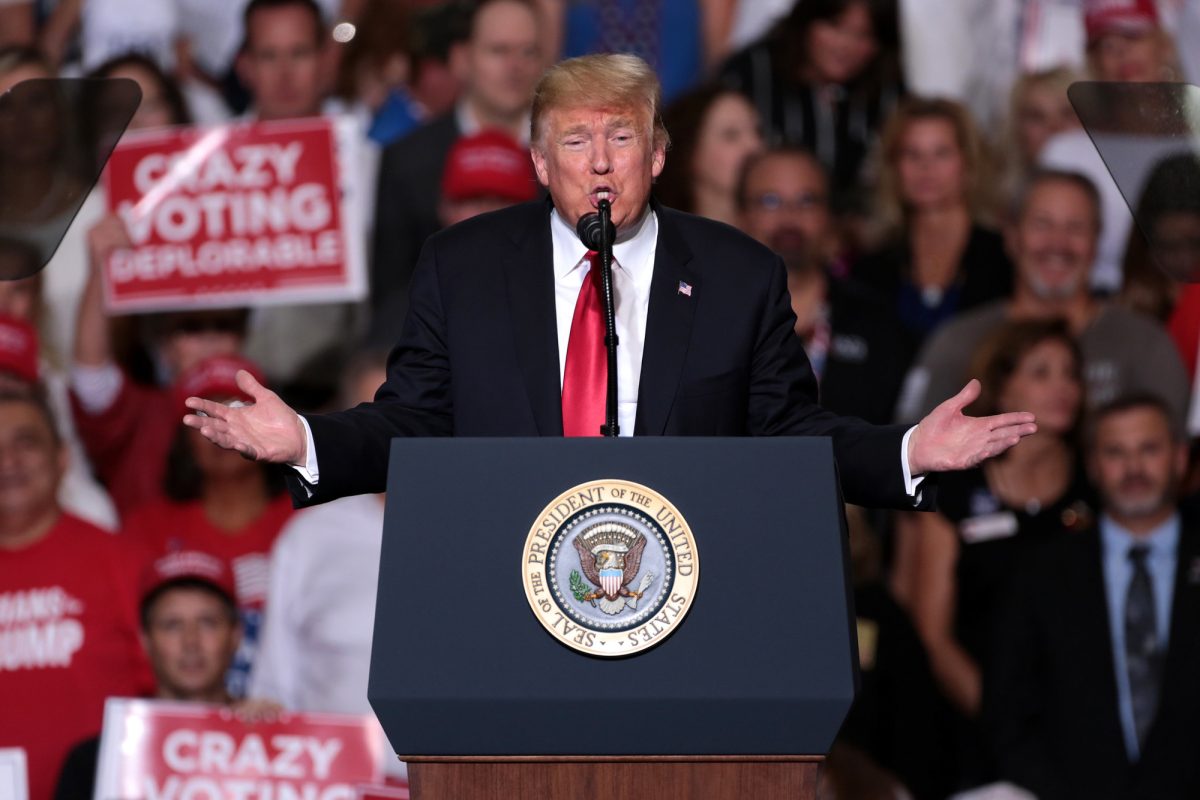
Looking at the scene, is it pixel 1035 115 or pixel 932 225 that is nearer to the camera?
pixel 932 225

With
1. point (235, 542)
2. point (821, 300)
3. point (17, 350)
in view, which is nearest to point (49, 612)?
point (235, 542)

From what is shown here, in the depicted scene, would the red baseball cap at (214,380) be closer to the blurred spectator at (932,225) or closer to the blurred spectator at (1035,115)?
the blurred spectator at (932,225)

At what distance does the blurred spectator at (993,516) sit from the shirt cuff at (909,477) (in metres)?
2.70

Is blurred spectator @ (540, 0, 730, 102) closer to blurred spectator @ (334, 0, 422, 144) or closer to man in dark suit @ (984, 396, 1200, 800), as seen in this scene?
blurred spectator @ (334, 0, 422, 144)

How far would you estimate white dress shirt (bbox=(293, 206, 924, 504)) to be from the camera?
2762 mm

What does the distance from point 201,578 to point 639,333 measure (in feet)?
8.70

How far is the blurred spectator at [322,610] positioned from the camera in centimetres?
512

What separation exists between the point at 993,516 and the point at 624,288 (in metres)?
2.87

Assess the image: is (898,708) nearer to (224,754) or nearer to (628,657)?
(224,754)

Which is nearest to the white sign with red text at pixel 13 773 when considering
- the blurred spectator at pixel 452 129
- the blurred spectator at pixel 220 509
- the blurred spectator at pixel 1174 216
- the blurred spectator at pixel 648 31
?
the blurred spectator at pixel 220 509

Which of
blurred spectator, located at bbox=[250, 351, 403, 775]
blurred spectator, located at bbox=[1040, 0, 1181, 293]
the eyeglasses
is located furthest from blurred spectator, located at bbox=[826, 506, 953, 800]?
blurred spectator, located at bbox=[1040, 0, 1181, 293]

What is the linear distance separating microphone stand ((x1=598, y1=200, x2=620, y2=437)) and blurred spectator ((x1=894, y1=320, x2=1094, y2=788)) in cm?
292

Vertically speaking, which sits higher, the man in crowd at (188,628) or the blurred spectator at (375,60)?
the blurred spectator at (375,60)

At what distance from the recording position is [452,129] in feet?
20.6
